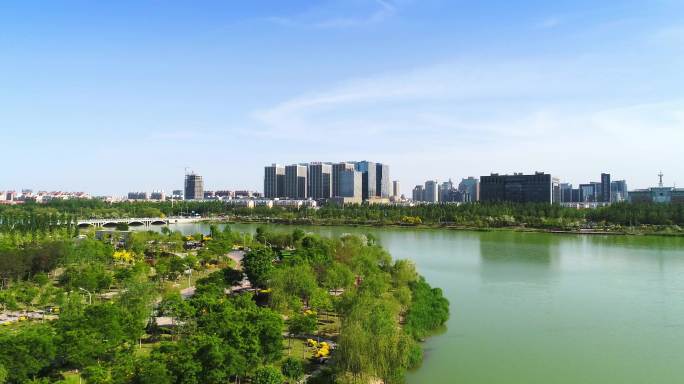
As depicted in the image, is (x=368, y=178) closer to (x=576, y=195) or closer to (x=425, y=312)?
(x=576, y=195)

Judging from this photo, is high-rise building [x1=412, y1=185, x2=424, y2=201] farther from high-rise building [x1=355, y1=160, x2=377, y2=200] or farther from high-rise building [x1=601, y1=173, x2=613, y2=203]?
high-rise building [x1=601, y1=173, x2=613, y2=203]

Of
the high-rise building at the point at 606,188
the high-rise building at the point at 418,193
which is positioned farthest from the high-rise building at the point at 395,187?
the high-rise building at the point at 606,188

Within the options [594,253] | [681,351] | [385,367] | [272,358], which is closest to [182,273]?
[272,358]

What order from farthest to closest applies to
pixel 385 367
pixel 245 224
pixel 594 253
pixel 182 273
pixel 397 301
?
pixel 245 224 → pixel 594 253 → pixel 182 273 → pixel 397 301 → pixel 385 367

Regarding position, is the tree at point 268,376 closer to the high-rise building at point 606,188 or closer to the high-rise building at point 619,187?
the high-rise building at point 606,188

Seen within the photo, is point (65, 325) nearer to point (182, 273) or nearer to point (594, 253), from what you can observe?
point (182, 273)
